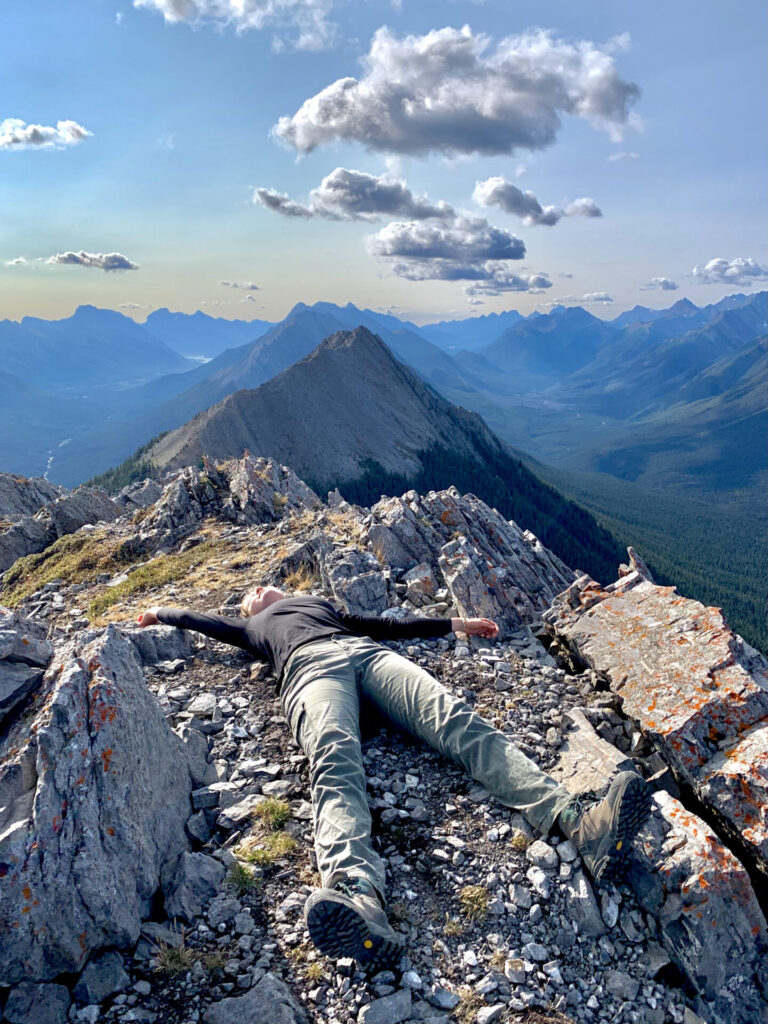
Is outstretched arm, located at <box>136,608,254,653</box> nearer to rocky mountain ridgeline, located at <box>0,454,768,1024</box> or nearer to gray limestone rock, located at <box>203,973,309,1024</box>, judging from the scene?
rocky mountain ridgeline, located at <box>0,454,768,1024</box>

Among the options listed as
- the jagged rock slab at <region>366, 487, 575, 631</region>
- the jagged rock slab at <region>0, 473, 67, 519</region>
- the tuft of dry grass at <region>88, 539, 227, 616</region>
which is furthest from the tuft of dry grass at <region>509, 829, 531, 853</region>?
the jagged rock slab at <region>0, 473, 67, 519</region>

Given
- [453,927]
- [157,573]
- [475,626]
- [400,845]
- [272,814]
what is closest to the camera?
[453,927]

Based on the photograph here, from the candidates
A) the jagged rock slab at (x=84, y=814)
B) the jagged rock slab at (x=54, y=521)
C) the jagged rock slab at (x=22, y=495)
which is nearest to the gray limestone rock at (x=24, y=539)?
the jagged rock slab at (x=54, y=521)

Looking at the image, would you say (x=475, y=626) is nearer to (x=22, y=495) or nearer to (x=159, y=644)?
(x=159, y=644)

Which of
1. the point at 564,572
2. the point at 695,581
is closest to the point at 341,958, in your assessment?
the point at 564,572

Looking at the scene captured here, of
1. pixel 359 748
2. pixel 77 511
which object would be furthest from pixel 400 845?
pixel 77 511

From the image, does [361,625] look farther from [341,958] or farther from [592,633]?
[341,958]
